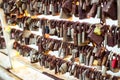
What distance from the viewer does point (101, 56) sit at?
2.56 meters

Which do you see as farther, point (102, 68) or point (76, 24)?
point (76, 24)

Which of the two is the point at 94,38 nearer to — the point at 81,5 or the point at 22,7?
the point at 81,5

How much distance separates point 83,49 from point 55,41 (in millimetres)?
566

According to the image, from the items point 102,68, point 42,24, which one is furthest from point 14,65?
point 102,68

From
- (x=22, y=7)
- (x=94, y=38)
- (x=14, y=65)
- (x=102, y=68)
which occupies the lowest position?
(x=14, y=65)

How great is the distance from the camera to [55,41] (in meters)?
3.25

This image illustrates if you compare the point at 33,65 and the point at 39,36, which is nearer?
the point at 39,36

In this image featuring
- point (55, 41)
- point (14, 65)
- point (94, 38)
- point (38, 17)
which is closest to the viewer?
point (94, 38)

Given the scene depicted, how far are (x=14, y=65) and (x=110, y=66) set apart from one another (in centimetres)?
247

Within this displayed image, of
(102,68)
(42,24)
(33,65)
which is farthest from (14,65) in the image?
(102,68)

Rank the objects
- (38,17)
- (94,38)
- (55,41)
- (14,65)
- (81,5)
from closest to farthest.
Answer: (94,38), (81,5), (55,41), (38,17), (14,65)

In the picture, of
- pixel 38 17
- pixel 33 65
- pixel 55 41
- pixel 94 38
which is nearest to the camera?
pixel 94 38

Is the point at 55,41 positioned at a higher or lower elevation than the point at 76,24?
lower

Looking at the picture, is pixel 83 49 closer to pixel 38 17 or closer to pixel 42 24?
pixel 42 24
